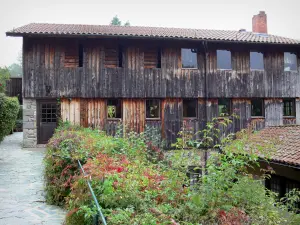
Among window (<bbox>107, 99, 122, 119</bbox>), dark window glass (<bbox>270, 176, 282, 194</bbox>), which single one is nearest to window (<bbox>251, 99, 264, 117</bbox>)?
dark window glass (<bbox>270, 176, 282, 194</bbox>)

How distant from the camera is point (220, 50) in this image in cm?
1638

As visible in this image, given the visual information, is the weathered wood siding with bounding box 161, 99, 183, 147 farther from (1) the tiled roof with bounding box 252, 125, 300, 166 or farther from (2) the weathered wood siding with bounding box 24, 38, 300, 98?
(1) the tiled roof with bounding box 252, 125, 300, 166

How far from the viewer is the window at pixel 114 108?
15.1m

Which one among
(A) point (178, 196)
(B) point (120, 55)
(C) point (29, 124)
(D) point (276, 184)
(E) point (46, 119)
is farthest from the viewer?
(B) point (120, 55)

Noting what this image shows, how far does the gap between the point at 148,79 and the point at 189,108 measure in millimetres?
2810

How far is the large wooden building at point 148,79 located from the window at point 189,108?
6 cm

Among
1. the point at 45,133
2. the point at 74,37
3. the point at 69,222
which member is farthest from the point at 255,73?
the point at 69,222

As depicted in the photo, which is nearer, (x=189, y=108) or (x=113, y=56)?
(x=113, y=56)

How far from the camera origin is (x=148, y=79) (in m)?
15.3

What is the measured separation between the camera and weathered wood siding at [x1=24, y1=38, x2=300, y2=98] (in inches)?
568

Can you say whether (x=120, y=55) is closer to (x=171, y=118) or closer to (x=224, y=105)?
(x=171, y=118)

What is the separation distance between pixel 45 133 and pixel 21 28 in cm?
541

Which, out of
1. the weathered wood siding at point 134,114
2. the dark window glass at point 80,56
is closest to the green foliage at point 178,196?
the weathered wood siding at point 134,114

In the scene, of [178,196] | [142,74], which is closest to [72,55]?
[142,74]
